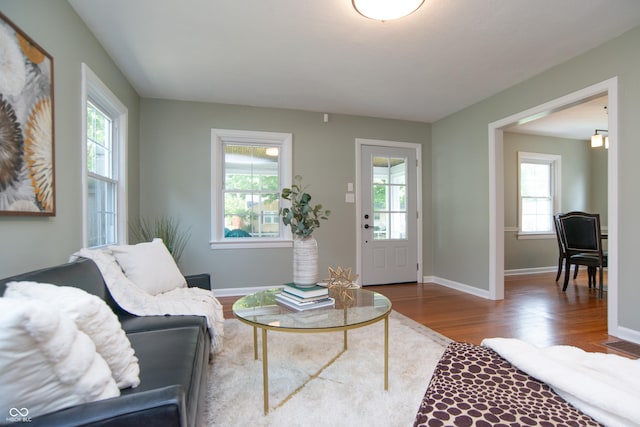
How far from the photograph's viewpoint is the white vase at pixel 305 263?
2.09 m

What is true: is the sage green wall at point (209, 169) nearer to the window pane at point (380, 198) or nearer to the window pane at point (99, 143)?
the window pane at point (380, 198)

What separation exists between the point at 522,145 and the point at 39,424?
21.5 ft

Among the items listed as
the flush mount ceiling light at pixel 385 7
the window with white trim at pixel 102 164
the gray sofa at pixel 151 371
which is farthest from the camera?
the window with white trim at pixel 102 164

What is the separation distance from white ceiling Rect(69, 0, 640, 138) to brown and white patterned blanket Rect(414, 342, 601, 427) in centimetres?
225

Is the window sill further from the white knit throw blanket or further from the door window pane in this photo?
the white knit throw blanket

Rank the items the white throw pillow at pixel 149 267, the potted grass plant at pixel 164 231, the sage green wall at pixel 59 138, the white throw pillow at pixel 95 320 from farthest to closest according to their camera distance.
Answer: the potted grass plant at pixel 164 231, the white throw pillow at pixel 149 267, the sage green wall at pixel 59 138, the white throw pillow at pixel 95 320

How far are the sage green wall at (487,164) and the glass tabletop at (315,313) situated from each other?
6.94ft

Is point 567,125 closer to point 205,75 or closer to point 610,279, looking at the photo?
point 610,279

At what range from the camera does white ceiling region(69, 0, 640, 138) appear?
7.39ft

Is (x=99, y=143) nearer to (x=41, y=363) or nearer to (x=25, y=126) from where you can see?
(x=25, y=126)

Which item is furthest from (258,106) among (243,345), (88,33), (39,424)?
(39,424)

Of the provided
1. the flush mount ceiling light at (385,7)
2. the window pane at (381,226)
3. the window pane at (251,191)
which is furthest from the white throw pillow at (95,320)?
the window pane at (381,226)

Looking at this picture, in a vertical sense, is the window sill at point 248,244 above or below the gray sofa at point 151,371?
above
